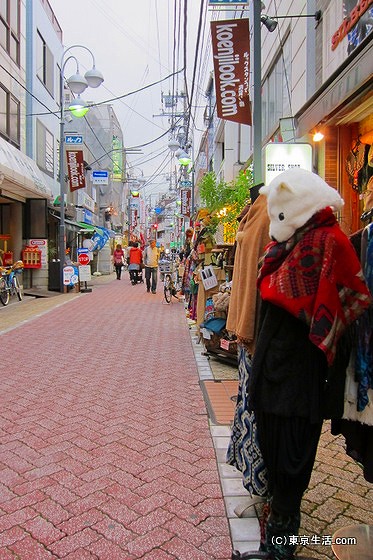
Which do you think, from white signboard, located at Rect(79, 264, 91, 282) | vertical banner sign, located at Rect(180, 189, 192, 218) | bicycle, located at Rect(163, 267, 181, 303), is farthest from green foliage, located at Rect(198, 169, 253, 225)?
vertical banner sign, located at Rect(180, 189, 192, 218)

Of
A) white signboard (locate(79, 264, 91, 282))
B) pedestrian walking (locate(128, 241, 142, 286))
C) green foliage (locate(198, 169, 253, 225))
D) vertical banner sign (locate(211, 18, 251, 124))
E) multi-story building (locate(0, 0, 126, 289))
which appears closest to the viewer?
green foliage (locate(198, 169, 253, 225))

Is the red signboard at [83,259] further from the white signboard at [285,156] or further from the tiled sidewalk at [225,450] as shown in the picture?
the white signboard at [285,156]

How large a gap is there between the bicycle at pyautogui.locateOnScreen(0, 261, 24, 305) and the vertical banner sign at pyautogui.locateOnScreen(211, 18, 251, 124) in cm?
823

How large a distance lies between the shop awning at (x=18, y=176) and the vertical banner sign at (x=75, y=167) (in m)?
1.78

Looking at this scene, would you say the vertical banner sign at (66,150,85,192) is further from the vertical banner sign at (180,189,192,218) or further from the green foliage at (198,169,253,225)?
the green foliage at (198,169,253,225)

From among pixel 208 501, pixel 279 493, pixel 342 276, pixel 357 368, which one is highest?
pixel 342 276

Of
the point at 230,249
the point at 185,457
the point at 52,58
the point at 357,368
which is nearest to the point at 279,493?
the point at 357,368

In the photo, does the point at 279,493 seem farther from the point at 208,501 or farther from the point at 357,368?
the point at 208,501

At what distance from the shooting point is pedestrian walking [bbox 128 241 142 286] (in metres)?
19.8

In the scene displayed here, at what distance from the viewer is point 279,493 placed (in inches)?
84.7

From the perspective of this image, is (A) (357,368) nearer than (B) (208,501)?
Yes

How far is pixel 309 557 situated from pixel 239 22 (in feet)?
23.6

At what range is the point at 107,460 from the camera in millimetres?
3551

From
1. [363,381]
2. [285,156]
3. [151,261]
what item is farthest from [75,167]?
[363,381]
